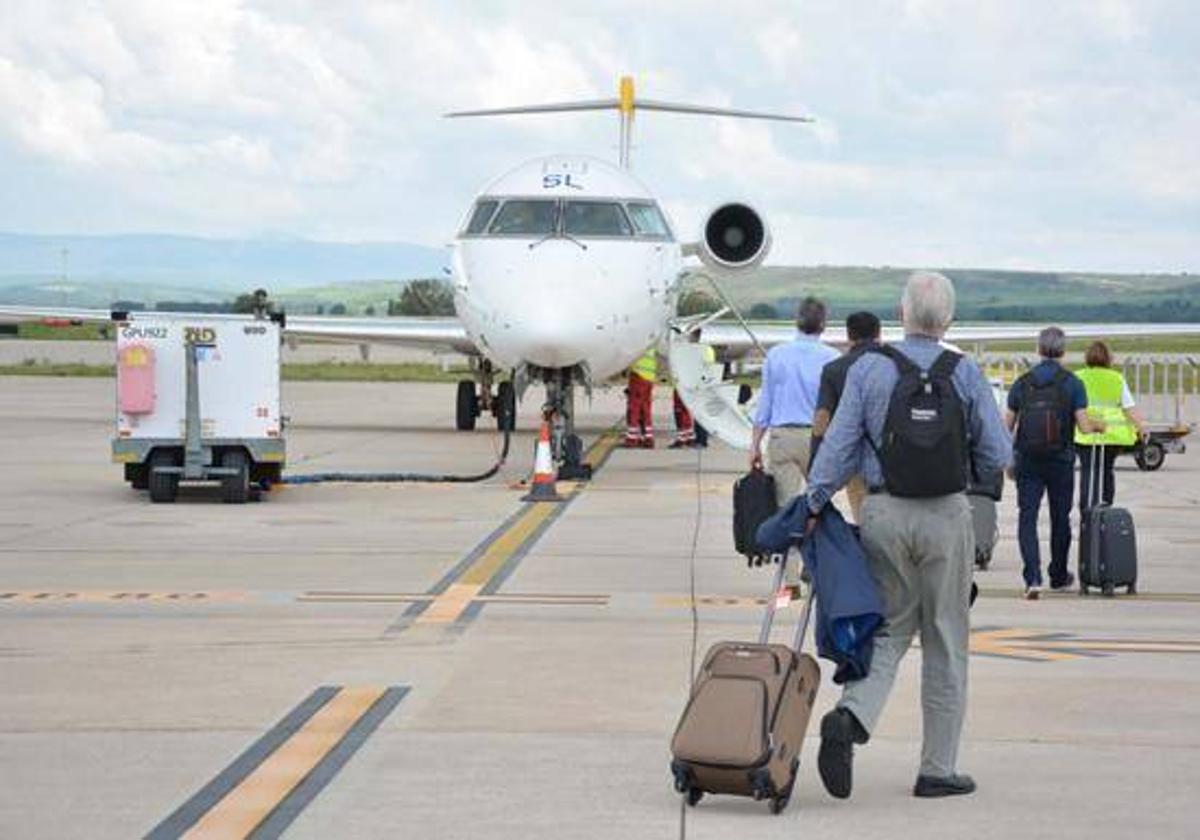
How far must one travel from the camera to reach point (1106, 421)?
15.1 metres

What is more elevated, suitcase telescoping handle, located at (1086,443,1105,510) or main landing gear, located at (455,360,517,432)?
suitcase telescoping handle, located at (1086,443,1105,510)

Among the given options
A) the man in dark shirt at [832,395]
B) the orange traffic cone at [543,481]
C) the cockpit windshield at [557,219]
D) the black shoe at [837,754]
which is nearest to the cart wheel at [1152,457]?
the cockpit windshield at [557,219]

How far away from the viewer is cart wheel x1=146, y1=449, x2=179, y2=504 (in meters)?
19.8

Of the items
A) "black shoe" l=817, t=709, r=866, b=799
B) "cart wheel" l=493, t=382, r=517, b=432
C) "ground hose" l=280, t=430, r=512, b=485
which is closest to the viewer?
"black shoe" l=817, t=709, r=866, b=799

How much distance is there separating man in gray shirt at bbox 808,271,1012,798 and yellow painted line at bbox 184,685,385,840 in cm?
196

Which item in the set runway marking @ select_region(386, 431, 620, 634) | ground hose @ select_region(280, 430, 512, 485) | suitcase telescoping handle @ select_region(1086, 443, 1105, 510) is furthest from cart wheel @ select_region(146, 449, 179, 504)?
suitcase telescoping handle @ select_region(1086, 443, 1105, 510)

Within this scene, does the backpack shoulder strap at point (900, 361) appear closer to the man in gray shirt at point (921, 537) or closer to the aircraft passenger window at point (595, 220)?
the man in gray shirt at point (921, 537)

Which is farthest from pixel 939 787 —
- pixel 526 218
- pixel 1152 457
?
pixel 1152 457

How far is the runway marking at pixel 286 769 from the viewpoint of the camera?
7.10 metres

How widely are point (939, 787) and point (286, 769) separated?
2316 millimetres

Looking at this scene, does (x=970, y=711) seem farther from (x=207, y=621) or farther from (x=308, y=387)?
(x=308, y=387)

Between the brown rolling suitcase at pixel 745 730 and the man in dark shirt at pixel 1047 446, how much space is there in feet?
21.1

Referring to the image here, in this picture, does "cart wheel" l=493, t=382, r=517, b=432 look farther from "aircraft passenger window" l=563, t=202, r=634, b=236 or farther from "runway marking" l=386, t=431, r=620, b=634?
"runway marking" l=386, t=431, r=620, b=634

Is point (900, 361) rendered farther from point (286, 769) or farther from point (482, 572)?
point (482, 572)
